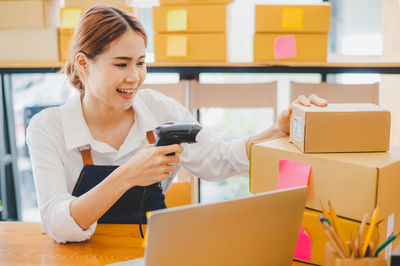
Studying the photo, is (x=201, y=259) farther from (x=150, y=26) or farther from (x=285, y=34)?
(x=150, y=26)

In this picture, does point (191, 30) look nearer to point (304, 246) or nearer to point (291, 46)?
point (291, 46)

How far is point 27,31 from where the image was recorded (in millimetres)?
2531

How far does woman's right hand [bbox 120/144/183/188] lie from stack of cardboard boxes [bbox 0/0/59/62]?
5.46 ft

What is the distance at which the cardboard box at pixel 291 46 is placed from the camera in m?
2.38

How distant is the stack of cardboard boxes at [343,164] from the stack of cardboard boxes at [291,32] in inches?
55.6

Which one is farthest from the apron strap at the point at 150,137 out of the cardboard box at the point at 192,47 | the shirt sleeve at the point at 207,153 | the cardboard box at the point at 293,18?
the cardboard box at the point at 293,18

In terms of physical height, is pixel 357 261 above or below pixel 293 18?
below

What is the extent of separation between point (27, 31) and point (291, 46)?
151cm

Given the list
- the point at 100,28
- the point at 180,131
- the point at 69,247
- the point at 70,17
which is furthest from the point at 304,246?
the point at 70,17

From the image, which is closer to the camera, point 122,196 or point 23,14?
point 122,196

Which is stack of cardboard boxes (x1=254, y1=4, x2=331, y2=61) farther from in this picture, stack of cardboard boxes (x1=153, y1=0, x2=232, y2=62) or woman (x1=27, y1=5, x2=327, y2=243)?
woman (x1=27, y1=5, x2=327, y2=243)

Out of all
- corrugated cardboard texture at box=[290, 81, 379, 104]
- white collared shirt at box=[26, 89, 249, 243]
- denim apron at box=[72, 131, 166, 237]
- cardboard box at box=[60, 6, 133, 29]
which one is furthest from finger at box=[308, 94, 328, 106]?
cardboard box at box=[60, 6, 133, 29]

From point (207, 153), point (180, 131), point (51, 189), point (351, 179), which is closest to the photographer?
point (351, 179)

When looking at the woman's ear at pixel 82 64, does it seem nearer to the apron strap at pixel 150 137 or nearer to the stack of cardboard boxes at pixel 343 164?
the apron strap at pixel 150 137
